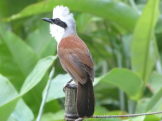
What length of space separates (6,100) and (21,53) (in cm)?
113

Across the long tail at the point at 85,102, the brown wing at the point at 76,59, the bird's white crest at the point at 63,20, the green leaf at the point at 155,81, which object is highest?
the bird's white crest at the point at 63,20

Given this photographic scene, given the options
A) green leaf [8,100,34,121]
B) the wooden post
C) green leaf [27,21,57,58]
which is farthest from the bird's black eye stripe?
green leaf [27,21,57,58]

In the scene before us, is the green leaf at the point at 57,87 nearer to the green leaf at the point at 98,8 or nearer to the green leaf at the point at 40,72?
the green leaf at the point at 40,72

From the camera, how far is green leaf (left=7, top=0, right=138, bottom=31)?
136 inches

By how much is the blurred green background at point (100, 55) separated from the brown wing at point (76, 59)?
1.55 ft

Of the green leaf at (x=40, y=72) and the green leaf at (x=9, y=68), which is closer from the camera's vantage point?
the green leaf at (x=40, y=72)

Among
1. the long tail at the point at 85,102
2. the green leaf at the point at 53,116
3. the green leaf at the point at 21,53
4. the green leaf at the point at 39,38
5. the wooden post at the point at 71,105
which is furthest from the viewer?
the green leaf at the point at 39,38

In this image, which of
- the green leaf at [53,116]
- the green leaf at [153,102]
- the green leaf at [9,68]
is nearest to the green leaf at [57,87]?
the green leaf at [53,116]

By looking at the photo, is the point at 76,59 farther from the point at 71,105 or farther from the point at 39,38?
the point at 39,38

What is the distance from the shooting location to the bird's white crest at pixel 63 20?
6.72 ft

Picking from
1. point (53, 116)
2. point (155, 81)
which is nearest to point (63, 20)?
point (53, 116)

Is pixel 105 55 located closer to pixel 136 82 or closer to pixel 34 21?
pixel 34 21

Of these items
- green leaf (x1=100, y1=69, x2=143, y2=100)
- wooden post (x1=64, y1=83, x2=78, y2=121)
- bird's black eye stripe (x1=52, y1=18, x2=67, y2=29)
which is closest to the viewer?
wooden post (x1=64, y1=83, x2=78, y2=121)

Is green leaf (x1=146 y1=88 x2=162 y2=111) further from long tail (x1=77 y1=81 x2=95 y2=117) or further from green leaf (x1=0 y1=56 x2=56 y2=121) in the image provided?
long tail (x1=77 y1=81 x2=95 y2=117)
